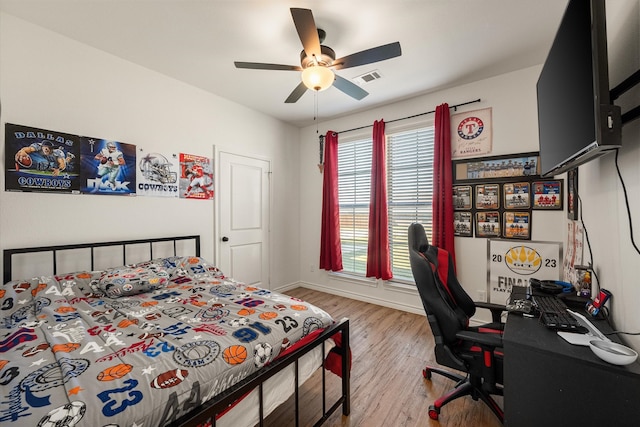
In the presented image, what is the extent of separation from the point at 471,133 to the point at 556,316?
90.0 inches

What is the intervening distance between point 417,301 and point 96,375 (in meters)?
3.21

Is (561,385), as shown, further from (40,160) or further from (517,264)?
(40,160)

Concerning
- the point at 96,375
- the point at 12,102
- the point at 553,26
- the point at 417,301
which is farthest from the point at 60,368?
the point at 553,26

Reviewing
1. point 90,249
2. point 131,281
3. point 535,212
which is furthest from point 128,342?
point 535,212

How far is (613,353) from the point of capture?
902mm

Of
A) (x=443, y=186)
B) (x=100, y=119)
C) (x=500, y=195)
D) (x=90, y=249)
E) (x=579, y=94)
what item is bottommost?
(x=90, y=249)

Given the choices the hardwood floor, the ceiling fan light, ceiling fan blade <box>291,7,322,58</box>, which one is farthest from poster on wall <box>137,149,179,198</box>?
the hardwood floor

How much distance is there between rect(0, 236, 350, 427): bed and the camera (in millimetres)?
896

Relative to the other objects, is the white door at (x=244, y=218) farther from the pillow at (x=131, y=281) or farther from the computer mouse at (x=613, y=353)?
the computer mouse at (x=613, y=353)

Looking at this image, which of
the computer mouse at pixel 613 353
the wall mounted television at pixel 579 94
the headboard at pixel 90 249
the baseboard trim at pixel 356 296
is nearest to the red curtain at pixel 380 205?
the baseboard trim at pixel 356 296

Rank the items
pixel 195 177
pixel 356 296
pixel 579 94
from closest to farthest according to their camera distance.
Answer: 1. pixel 579 94
2. pixel 195 177
3. pixel 356 296

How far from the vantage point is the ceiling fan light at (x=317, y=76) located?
1910 millimetres

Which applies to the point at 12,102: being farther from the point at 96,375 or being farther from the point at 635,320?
the point at 635,320

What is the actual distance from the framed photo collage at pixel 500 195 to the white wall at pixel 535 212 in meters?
0.10
